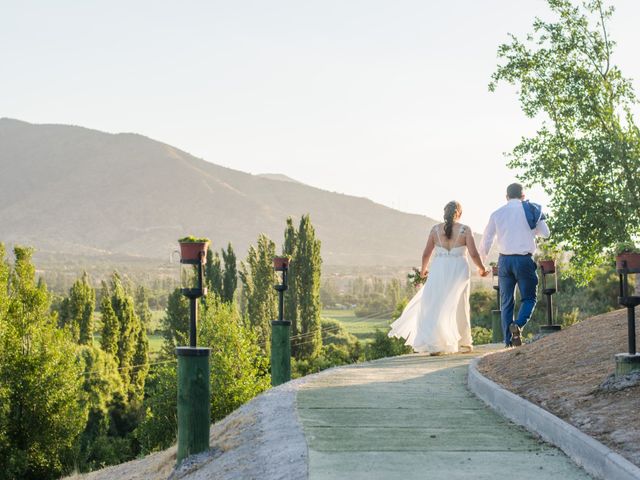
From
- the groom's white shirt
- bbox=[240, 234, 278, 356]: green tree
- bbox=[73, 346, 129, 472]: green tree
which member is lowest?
bbox=[73, 346, 129, 472]: green tree

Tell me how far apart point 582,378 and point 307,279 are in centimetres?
5361

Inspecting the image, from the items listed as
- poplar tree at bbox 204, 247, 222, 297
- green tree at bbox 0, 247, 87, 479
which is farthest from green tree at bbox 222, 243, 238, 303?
green tree at bbox 0, 247, 87, 479

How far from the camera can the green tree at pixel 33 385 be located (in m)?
37.8

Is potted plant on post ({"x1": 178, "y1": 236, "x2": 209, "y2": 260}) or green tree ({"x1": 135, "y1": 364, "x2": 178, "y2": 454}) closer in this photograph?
potted plant on post ({"x1": 178, "y1": 236, "x2": 209, "y2": 260})

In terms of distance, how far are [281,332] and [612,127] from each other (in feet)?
49.7

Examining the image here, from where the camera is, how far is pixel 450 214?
13.0 metres

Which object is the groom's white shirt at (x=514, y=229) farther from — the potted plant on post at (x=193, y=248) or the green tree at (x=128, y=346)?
the green tree at (x=128, y=346)

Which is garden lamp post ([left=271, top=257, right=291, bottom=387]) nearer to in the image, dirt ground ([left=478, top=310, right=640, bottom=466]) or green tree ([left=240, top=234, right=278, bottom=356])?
dirt ground ([left=478, top=310, right=640, bottom=466])

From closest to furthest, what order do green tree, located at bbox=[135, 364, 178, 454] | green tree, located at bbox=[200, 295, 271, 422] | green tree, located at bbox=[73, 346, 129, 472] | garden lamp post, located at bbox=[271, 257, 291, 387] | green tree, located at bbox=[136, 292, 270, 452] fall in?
garden lamp post, located at bbox=[271, 257, 291, 387]
green tree, located at bbox=[200, 295, 271, 422]
green tree, located at bbox=[136, 292, 270, 452]
green tree, located at bbox=[135, 364, 178, 454]
green tree, located at bbox=[73, 346, 129, 472]

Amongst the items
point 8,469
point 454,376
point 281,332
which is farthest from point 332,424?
point 8,469

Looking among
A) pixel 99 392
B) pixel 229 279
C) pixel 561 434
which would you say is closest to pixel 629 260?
pixel 561 434

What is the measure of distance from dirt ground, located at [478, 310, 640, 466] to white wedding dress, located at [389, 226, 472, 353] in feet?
5.79

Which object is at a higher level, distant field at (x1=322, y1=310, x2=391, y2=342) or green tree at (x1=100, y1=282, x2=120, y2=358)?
green tree at (x1=100, y1=282, x2=120, y2=358)

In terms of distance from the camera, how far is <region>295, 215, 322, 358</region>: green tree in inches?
2409
